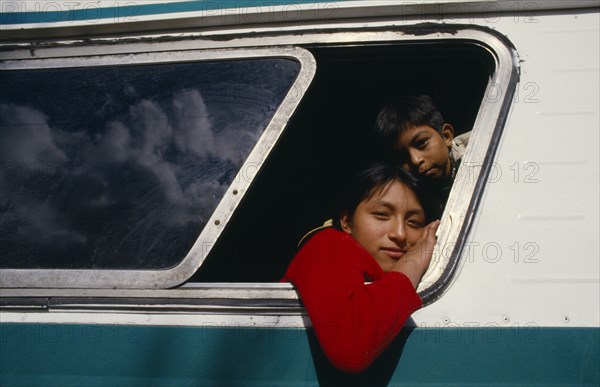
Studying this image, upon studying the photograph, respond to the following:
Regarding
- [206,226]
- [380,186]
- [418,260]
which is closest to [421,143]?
[380,186]

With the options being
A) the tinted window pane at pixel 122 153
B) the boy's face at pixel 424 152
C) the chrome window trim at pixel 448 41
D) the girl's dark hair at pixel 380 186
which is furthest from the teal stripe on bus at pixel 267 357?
the boy's face at pixel 424 152

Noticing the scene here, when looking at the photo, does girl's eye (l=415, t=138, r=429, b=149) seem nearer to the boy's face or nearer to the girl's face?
the boy's face

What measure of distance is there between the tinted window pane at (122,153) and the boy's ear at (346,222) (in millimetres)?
508

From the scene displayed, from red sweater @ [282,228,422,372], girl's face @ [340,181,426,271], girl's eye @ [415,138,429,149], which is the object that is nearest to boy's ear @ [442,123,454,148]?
girl's eye @ [415,138,429,149]

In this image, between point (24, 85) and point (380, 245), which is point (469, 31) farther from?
point (24, 85)

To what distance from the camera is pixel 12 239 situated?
1.59 metres

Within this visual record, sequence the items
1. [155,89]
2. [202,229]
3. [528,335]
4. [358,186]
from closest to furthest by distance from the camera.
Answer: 1. [528,335]
2. [202,229]
3. [155,89]
4. [358,186]

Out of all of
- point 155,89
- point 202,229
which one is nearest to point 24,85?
point 155,89

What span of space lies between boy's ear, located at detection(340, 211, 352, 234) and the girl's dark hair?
0.01 meters

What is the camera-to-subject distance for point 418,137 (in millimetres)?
2176

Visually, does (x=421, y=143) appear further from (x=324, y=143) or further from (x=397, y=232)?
(x=324, y=143)

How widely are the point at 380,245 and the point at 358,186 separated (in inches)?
10.6

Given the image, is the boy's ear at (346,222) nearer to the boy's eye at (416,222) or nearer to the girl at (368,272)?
the girl at (368,272)

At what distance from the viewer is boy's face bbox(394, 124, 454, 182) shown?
6.97 feet
